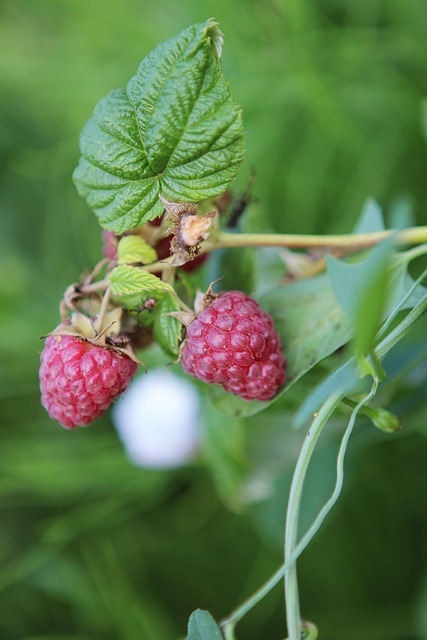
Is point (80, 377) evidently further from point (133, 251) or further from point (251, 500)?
point (251, 500)

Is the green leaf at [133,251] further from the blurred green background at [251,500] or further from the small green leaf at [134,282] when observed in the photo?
the blurred green background at [251,500]

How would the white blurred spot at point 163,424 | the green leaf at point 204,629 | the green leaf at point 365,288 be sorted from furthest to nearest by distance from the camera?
1. the white blurred spot at point 163,424
2. the green leaf at point 204,629
3. the green leaf at point 365,288

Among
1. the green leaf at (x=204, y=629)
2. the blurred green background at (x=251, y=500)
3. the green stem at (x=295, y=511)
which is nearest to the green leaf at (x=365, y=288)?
the green stem at (x=295, y=511)

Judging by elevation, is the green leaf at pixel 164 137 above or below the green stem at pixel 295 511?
above

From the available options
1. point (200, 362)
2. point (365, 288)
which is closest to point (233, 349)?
point (200, 362)

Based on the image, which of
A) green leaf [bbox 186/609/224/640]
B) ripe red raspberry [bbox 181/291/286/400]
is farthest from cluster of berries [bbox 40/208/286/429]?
green leaf [bbox 186/609/224/640]

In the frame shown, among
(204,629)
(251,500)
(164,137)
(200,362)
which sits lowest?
(251,500)

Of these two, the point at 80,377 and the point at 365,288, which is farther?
the point at 80,377
